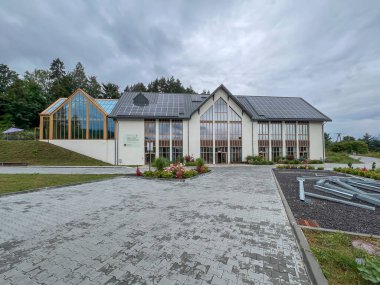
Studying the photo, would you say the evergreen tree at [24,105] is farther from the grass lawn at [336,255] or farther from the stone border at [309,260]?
the grass lawn at [336,255]

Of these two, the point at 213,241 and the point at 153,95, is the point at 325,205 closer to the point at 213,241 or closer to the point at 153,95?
the point at 213,241

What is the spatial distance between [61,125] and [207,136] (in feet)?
76.4

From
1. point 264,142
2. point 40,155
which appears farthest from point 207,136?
point 40,155

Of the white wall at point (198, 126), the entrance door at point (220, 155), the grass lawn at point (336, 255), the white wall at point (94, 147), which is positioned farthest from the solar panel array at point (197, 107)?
the grass lawn at point (336, 255)

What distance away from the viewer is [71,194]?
8.90m

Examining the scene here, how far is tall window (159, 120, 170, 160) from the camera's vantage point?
28739mm

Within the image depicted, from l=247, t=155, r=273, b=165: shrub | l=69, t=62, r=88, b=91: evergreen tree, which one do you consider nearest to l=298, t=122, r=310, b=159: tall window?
l=247, t=155, r=273, b=165: shrub

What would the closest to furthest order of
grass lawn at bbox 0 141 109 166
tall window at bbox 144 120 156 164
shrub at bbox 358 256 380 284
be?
shrub at bbox 358 256 380 284 → grass lawn at bbox 0 141 109 166 → tall window at bbox 144 120 156 164

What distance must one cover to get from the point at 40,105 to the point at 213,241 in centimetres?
5863

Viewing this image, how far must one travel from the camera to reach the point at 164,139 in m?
28.8

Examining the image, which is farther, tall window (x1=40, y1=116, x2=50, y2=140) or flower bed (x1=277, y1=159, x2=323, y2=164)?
tall window (x1=40, y1=116, x2=50, y2=140)

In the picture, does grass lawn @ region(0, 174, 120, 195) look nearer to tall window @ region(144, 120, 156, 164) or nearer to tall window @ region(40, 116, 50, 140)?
tall window @ region(144, 120, 156, 164)

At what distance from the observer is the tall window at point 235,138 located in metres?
30.0

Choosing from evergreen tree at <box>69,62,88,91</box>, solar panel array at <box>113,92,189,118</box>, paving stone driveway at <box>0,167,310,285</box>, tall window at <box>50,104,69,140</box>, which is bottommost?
paving stone driveway at <box>0,167,310,285</box>
